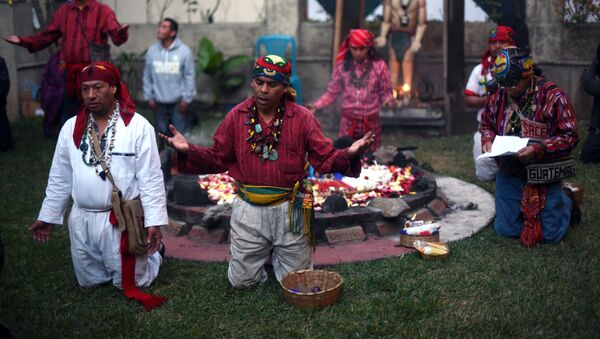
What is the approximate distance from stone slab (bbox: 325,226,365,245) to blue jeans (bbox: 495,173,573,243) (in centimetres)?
134

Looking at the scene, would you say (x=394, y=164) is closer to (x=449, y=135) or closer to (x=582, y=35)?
(x=449, y=135)

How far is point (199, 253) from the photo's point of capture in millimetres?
6848

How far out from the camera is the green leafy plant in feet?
47.2

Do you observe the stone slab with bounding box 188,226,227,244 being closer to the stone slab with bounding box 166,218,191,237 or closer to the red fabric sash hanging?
the stone slab with bounding box 166,218,191,237

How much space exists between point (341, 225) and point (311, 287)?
4.77 feet

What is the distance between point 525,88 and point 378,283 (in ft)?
7.63

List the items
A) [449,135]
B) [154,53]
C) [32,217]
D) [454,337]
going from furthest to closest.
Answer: [449,135]
[154,53]
[32,217]
[454,337]

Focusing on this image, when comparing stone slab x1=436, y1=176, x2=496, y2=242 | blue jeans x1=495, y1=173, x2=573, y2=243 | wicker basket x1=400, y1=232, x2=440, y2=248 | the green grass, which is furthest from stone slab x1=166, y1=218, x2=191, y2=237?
blue jeans x1=495, y1=173, x2=573, y2=243

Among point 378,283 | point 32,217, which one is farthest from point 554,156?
point 32,217

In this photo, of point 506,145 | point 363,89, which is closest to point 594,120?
point 363,89

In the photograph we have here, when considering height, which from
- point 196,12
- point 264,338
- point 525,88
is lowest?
point 264,338

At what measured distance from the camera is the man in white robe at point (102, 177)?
5.73m

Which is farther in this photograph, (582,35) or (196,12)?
(196,12)

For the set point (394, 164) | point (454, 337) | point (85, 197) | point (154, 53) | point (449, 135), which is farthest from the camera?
point (449, 135)
